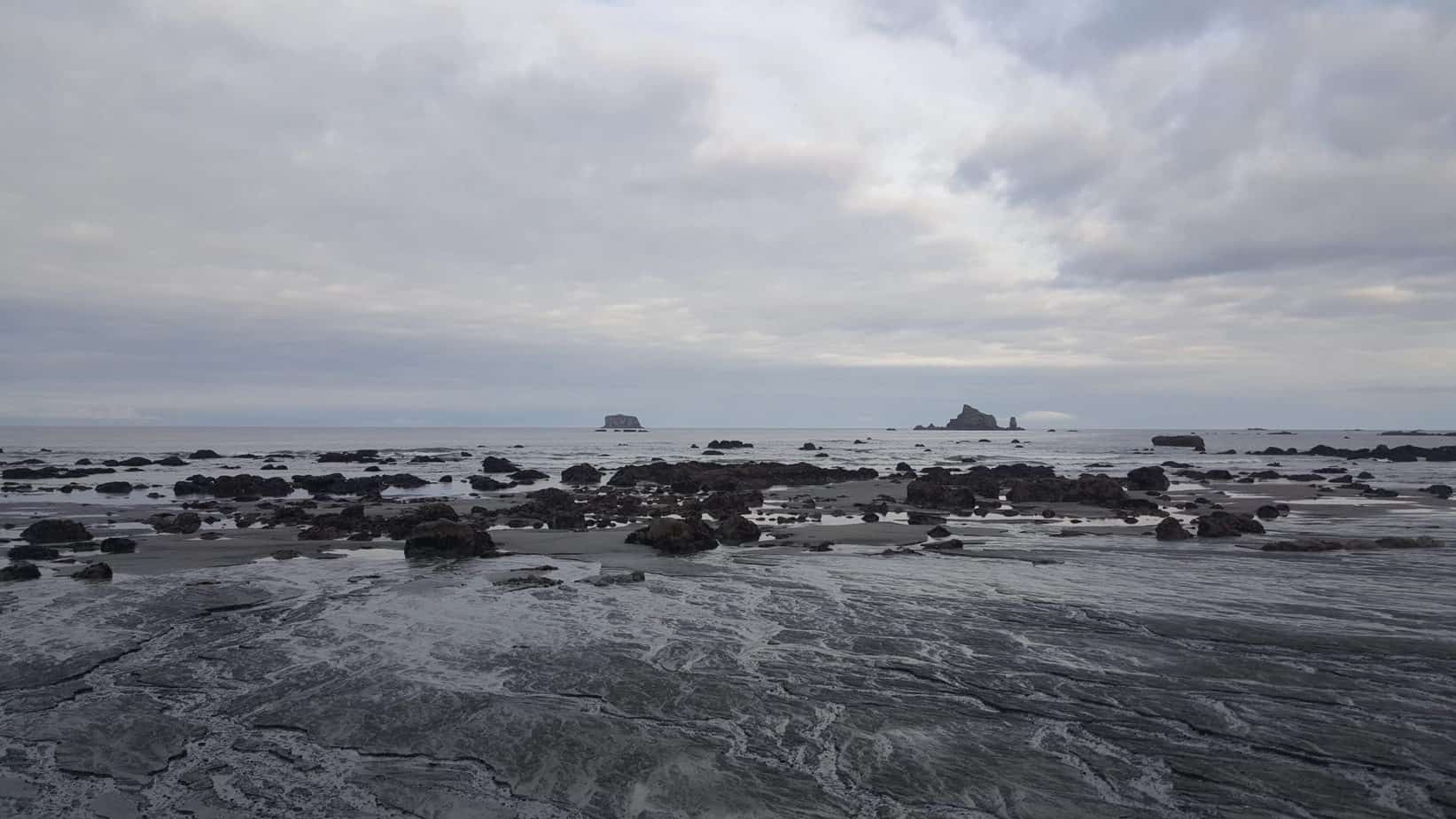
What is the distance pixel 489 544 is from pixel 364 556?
140 inches

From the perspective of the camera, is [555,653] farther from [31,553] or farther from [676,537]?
[31,553]

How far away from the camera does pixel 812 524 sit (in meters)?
31.5

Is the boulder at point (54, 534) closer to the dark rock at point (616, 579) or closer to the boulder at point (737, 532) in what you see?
the dark rock at point (616, 579)

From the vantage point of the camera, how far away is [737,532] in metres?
26.8

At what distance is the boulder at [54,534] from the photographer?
82.8 ft

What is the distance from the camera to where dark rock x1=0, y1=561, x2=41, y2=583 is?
60.9ft

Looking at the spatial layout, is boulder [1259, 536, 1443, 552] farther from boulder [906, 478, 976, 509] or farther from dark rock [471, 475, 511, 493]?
dark rock [471, 475, 511, 493]

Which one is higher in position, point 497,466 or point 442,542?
point 442,542

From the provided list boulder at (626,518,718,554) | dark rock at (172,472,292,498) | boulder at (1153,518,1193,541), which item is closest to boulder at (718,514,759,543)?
boulder at (626,518,718,554)

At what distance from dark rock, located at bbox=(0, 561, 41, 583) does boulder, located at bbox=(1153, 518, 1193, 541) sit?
32.1 metres

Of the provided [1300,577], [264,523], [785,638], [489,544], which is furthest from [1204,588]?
[264,523]

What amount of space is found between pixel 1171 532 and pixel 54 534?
36788mm

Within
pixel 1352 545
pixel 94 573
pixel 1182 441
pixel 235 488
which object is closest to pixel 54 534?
pixel 94 573

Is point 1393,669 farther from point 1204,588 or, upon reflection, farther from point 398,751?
point 398,751
